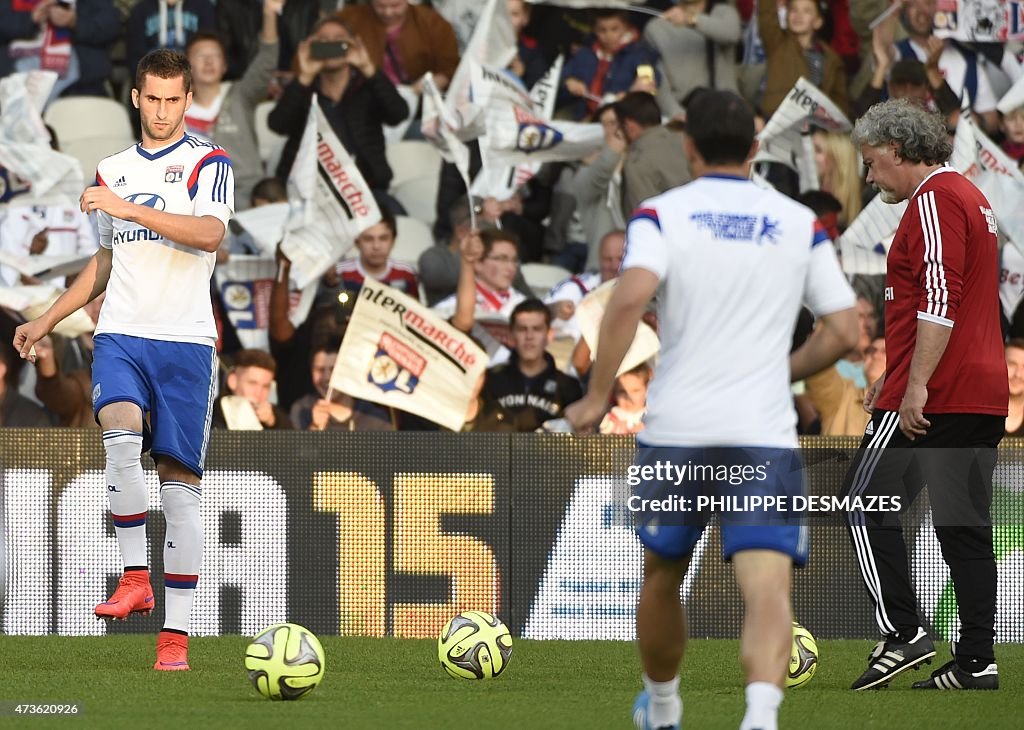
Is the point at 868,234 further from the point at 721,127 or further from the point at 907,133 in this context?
the point at 721,127

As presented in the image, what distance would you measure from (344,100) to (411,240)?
3.59ft

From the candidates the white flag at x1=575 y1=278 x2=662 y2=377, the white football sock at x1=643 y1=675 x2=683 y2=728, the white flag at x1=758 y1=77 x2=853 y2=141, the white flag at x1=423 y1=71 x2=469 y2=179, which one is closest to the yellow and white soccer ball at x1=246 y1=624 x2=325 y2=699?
the white football sock at x1=643 y1=675 x2=683 y2=728

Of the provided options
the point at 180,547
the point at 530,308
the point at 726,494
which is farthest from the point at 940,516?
the point at 530,308

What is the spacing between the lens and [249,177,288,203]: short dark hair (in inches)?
454

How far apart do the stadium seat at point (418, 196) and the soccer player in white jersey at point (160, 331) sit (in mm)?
5838

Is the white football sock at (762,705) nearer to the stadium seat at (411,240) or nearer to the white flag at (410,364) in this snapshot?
the white flag at (410,364)

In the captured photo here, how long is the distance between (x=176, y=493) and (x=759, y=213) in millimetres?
3118

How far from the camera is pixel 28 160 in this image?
11.3 meters

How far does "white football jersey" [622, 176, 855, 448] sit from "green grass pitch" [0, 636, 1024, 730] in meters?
1.31

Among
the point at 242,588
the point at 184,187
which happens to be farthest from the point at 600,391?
the point at 242,588

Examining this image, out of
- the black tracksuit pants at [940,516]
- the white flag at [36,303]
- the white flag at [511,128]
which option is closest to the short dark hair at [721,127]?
the black tracksuit pants at [940,516]

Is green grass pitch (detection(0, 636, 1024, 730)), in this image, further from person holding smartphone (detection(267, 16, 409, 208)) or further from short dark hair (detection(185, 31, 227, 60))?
short dark hair (detection(185, 31, 227, 60))

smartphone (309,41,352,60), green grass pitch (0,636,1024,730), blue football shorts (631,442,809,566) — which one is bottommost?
green grass pitch (0,636,1024,730)

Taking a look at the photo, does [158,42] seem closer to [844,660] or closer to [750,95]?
[750,95]
